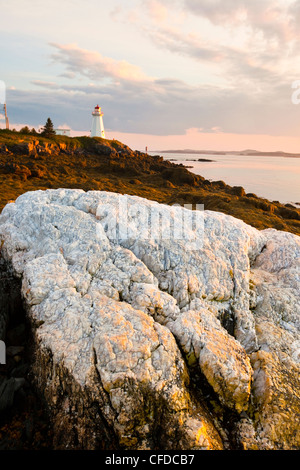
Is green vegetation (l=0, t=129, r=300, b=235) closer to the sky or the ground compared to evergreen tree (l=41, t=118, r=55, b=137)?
closer to the ground

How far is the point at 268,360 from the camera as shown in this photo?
6.30 meters

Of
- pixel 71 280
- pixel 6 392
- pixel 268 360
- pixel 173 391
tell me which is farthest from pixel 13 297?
pixel 268 360

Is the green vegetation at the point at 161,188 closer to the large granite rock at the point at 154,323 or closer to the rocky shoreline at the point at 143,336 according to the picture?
the large granite rock at the point at 154,323

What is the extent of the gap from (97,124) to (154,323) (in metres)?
A: 115

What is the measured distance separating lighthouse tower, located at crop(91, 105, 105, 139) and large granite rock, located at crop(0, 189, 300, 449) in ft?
352

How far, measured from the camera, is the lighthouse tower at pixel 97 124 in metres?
108

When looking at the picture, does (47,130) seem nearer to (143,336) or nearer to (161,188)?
(161,188)

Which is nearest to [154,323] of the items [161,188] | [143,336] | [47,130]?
[143,336]

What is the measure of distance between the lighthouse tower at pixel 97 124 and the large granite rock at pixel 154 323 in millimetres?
107353

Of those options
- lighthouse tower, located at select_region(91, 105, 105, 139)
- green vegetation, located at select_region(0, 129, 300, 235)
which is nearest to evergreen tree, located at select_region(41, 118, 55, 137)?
lighthouse tower, located at select_region(91, 105, 105, 139)

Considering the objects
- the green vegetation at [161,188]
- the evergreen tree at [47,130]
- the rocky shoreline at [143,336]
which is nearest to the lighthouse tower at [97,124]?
the evergreen tree at [47,130]

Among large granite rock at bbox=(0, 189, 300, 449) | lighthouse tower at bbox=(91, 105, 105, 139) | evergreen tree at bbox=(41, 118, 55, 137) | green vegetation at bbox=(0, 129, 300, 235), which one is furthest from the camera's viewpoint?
lighthouse tower at bbox=(91, 105, 105, 139)

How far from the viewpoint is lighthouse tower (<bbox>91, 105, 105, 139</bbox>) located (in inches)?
4267

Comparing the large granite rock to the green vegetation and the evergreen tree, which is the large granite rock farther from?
the evergreen tree
